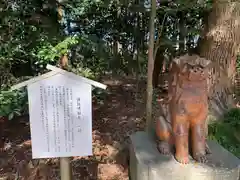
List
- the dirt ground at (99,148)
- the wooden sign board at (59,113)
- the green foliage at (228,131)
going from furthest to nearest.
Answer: the green foliage at (228,131), the dirt ground at (99,148), the wooden sign board at (59,113)

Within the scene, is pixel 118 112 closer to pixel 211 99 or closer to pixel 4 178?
pixel 211 99

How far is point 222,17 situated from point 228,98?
1.21 m

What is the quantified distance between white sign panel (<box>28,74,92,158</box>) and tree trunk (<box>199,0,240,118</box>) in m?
2.42

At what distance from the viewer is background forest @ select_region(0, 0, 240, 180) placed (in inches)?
119

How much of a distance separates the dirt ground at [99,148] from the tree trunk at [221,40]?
46.2 inches

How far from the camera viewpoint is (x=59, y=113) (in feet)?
5.76

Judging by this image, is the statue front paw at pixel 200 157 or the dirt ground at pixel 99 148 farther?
the dirt ground at pixel 99 148

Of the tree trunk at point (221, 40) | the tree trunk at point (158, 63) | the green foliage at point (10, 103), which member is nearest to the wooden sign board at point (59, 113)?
the green foliage at point (10, 103)

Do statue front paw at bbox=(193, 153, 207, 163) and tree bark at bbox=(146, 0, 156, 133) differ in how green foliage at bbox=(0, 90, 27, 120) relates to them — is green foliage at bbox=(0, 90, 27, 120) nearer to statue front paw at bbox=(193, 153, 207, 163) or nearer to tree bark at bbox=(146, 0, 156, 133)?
tree bark at bbox=(146, 0, 156, 133)

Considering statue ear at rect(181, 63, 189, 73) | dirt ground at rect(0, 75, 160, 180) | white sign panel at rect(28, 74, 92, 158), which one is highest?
statue ear at rect(181, 63, 189, 73)

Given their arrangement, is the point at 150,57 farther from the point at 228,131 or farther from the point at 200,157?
the point at 228,131

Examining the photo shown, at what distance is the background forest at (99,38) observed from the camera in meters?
3.02

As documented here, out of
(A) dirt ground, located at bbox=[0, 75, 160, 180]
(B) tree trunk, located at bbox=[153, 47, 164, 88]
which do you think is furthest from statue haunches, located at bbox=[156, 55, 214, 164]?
(B) tree trunk, located at bbox=[153, 47, 164, 88]

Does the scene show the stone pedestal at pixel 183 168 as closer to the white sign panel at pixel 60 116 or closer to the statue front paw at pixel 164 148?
the statue front paw at pixel 164 148
